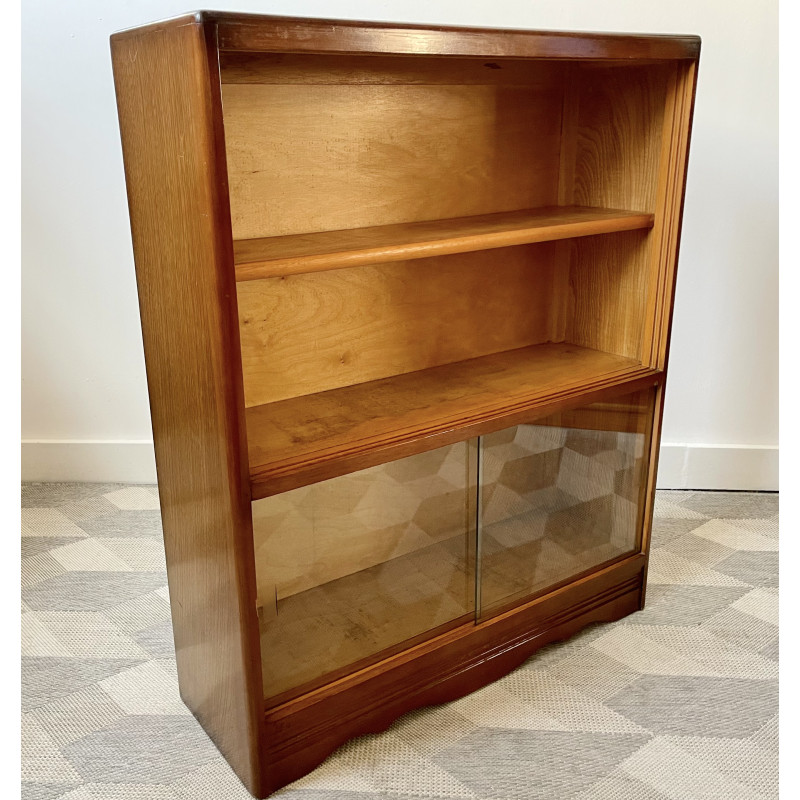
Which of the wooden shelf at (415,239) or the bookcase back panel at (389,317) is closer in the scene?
the wooden shelf at (415,239)

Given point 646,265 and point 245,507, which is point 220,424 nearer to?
point 245,507

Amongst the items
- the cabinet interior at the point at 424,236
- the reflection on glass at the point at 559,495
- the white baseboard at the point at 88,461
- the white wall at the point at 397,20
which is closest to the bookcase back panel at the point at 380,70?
the cabinet interior at the point at 424,236

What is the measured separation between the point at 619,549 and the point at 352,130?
1.13 meters

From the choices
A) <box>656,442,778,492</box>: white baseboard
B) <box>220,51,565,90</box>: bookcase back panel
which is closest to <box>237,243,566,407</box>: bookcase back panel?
<box>220,51,565,90</box>: bookcase back panel

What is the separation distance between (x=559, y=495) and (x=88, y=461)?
5.30 feet

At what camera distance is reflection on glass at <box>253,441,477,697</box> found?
147cm

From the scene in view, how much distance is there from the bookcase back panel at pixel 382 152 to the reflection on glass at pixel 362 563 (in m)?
0.50

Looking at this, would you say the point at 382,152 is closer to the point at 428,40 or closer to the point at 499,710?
the point at 428,40

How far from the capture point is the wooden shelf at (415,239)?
4.38ft

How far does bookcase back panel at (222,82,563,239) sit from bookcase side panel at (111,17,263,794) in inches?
8.1

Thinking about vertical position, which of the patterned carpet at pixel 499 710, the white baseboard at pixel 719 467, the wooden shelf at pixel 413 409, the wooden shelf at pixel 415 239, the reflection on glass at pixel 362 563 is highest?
the wooden shelf at pixel 415 239

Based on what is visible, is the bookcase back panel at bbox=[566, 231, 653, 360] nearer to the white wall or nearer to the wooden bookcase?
the wooden bookcase

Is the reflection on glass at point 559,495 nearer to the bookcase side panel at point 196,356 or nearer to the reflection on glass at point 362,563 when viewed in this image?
the reflection on glass at point 362,563

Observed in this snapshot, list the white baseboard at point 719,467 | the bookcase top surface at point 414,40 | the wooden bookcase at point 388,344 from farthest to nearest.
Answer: the white baseboard at point 719,467, the wooden bookcase at point 388,344, the bookcase top surface at point 414,40
